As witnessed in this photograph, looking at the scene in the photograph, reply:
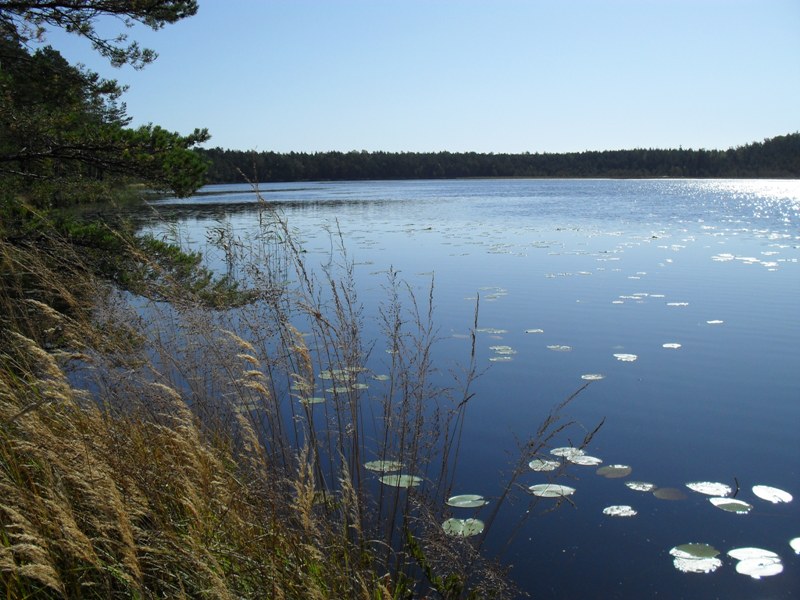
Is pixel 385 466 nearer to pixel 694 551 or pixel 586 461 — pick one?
pixel 586 461

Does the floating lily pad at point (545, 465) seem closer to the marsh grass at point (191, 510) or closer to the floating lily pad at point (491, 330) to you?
the marsh grass at point (191, 510)

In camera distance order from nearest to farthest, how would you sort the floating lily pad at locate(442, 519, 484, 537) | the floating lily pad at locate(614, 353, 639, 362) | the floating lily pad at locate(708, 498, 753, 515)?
1. the floating lily pad at locate(442, 519, 484, 537)
2. the floating lily pad at locate(708, 498, 753, 515)
3. the floating lily pad at locate(614, 353, 639, 362)

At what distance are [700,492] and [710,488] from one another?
94mm

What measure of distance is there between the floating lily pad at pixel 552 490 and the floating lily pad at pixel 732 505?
90 centimetres

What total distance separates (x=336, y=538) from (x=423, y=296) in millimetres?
7889

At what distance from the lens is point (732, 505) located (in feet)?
14.1

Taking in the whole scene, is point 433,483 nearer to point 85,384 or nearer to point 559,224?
point 85,384

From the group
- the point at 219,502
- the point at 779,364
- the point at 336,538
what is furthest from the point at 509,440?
the point at 779,364

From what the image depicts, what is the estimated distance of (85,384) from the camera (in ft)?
20.8

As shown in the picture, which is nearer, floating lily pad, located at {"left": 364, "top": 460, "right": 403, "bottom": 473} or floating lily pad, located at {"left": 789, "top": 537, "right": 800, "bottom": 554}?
floating lily pad, located at {"left": 789, "top": 537, "right": 800, "bottom": 554}

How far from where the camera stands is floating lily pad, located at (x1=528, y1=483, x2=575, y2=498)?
4.46 meters

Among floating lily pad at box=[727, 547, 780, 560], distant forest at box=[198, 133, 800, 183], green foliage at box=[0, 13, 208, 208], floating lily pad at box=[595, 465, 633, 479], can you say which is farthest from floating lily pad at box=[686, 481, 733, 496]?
distant forest at box=[198, 133, 800, 183]

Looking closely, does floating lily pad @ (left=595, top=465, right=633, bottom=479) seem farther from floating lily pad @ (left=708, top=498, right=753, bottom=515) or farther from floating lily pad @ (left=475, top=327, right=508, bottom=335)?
floating lily pad @ (left=475, top=327, right=508, bottom=335)

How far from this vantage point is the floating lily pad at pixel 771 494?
4328 mm
